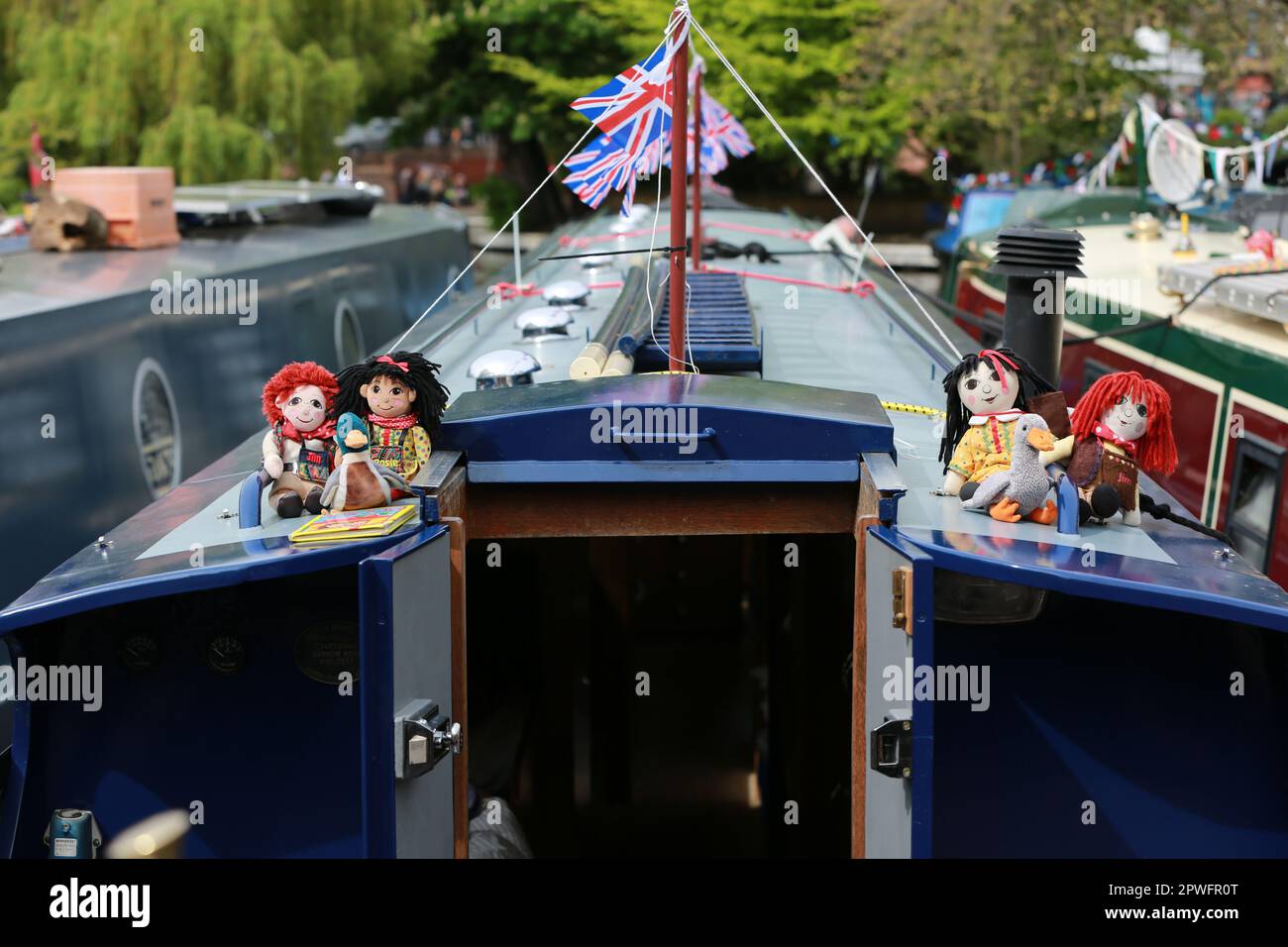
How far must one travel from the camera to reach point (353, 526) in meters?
4.13

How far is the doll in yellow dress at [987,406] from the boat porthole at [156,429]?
455 centimetres

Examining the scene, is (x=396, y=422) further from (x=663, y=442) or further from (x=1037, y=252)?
(x=1037, y=252)

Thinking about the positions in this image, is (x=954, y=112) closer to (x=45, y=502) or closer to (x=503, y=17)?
(x=503, y=17)

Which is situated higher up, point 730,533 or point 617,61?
point 617,61

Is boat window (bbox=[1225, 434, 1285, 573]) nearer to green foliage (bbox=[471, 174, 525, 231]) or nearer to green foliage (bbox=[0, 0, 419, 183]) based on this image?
green foliage (bbox=[0, 0, 419, 183])

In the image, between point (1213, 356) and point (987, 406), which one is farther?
point (1213, 356)

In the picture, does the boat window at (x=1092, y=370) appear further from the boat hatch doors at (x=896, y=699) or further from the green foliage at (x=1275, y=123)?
the green foliage at (x=1275, y=123)

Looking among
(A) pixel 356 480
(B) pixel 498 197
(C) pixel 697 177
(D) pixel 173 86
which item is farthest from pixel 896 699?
(B) pixel 498 197

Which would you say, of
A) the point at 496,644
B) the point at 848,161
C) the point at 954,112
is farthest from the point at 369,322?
the point at 848,161

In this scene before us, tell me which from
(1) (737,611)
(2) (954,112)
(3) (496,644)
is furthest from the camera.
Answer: (2) (954,112)

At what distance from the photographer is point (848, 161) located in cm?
3105

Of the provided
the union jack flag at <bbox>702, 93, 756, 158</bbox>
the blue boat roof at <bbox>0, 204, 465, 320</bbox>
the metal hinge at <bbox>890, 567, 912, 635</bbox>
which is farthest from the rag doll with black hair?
the union jack flag at <bbox>702, 93, 756, 158</bbox>

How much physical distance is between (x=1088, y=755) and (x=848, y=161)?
27.6 m

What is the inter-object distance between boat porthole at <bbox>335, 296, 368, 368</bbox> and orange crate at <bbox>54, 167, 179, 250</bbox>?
134 centimetres
